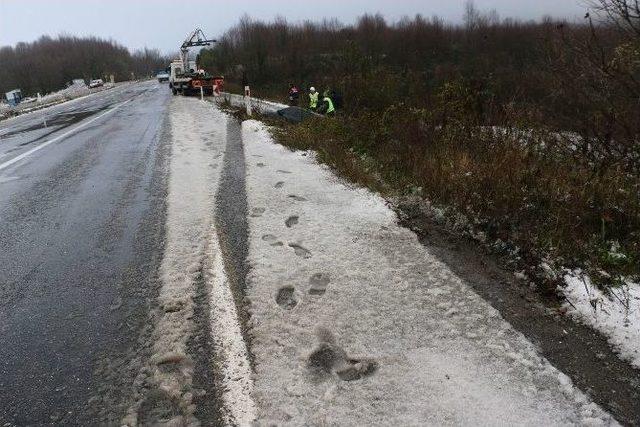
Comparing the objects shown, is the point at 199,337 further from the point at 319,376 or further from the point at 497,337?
the point at 497,337

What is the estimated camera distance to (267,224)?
419 cm

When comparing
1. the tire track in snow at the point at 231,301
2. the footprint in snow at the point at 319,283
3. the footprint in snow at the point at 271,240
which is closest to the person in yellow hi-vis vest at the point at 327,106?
the tire track in snow at the point at 231,301

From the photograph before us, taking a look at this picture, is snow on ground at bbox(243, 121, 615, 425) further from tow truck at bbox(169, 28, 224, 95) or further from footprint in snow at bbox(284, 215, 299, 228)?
tow truck at bbox(169, 28, 224, 95)

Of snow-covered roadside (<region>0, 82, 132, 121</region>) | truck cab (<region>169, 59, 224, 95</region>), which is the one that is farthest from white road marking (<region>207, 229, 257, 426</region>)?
snow-covered roadside (<region>0, 82, 132, 121</region>)

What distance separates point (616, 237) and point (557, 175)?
3.55ft

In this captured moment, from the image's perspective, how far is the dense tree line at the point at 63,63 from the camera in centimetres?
7600

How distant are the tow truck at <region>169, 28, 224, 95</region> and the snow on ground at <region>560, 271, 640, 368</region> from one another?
20171 mm

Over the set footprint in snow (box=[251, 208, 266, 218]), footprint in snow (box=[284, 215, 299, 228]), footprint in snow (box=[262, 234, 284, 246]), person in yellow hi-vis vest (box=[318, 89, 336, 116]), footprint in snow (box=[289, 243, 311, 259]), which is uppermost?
person in yellow hi-vis vest (box=[318, 89, 336, 116])

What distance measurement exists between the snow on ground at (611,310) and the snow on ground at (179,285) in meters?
2.27

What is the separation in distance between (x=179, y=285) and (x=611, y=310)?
2774mm

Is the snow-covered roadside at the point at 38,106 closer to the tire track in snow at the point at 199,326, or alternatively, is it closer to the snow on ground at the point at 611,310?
the tire track in snow at the point at 199,326

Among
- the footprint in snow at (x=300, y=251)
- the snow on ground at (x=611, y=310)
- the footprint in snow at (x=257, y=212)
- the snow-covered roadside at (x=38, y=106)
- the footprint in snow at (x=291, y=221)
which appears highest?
the snow-covered roadside at (x=38, y=106)

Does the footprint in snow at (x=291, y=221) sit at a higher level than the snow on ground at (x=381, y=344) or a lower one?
higher

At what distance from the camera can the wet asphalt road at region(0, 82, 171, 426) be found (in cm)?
215
